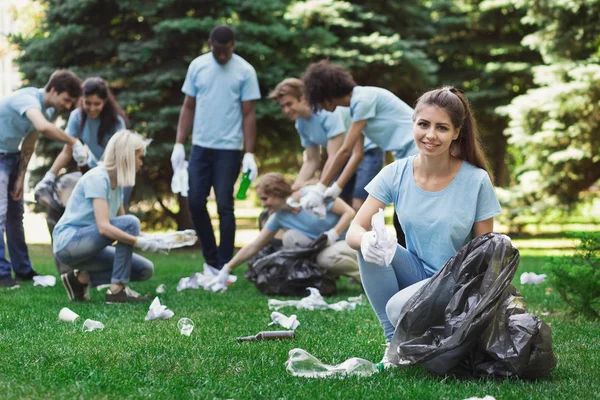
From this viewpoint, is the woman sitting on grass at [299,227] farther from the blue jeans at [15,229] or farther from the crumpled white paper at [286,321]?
the blue jeans at [15,229]

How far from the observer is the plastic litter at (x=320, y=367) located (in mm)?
3141

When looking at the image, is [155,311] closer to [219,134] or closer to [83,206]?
[83,206]

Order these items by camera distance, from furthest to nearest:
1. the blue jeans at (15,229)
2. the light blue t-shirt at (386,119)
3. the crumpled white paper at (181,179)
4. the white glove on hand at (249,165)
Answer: the crumpled white paper at (181,179)
the white glove on hand at (249,165)
the blue jeans at (15,229)
the light blue t-shirt at (386,119)

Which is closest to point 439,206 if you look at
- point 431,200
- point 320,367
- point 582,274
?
point 431,200

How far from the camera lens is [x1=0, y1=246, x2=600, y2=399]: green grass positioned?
2.86m

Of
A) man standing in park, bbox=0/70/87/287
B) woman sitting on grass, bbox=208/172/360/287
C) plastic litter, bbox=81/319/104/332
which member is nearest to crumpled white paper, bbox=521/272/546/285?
woman sitting on grass, bbox=208/172/360/287

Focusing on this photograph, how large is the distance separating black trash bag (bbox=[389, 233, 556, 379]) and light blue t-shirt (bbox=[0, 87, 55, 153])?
13.4 ft

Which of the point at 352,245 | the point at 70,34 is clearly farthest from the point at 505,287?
the point at 70,34

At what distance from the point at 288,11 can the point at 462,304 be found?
10010 millimetres

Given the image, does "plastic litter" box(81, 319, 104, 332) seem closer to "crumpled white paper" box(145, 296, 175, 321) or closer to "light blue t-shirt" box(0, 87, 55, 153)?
"crumpled white paper" box(145, 296, 175, 321)

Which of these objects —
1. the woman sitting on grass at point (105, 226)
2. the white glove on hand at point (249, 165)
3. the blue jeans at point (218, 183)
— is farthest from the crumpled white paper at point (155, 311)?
the white glove on hand at point (249, 165)

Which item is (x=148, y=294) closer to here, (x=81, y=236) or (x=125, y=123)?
(x=81, y=236)

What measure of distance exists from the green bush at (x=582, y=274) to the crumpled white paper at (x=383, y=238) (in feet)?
5.63

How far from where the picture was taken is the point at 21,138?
6395 millimetres
